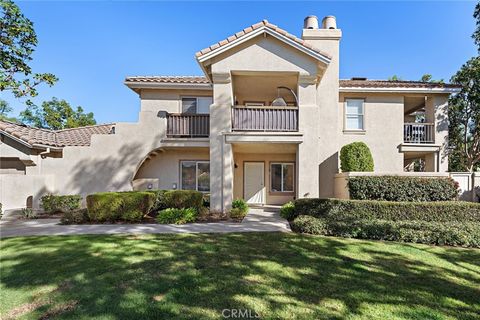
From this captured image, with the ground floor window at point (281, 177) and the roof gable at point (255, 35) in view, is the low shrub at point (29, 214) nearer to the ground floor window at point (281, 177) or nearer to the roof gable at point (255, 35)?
the roof gable at point (255, 35)

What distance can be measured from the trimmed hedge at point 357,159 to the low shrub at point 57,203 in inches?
532

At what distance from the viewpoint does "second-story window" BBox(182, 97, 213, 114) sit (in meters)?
15.0

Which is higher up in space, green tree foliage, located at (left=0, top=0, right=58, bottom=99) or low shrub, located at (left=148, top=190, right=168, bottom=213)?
green tree foliage, located at (left=0, top=0, right=58, bottom=99)

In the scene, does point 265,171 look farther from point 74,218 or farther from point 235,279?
point 235,279

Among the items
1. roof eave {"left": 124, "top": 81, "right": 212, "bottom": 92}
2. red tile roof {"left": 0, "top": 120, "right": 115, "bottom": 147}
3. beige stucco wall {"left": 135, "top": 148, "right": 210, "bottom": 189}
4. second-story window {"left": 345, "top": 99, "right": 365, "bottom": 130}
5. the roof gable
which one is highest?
the roof gable

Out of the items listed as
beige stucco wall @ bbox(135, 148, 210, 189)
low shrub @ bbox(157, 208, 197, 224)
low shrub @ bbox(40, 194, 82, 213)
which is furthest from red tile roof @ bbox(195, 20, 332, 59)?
low shrub @ bbox(40, 194, 82, 213)

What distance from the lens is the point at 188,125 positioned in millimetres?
13211

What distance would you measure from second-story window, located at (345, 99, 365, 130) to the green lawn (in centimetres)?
929

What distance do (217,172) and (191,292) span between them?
7.58 metres

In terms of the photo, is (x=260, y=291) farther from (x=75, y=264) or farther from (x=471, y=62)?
(x=471, y=62)

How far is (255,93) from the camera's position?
14.7 metres

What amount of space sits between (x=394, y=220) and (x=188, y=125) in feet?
33.2

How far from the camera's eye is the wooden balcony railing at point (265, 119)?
464 inches

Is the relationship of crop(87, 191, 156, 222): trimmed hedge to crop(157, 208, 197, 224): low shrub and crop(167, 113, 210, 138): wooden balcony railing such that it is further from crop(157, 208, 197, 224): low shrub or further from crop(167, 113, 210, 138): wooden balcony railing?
crop(167, 113, 210, 138): wooden balcony railing
